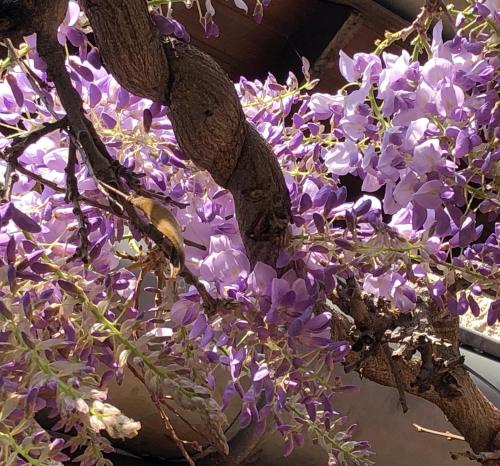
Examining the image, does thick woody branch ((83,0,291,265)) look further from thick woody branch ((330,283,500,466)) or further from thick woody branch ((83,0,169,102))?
thick woody branch ((330,283,500,466))

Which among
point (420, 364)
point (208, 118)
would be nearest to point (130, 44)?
point (208, 118)

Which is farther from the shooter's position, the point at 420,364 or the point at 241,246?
the point at 420,364

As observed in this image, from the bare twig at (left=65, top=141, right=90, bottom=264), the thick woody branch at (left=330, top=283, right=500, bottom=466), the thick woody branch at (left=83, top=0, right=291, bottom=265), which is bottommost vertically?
the thick woody branch at (left=330, top=283, right=500, bottom=466)

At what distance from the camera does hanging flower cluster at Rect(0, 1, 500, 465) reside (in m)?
0.41

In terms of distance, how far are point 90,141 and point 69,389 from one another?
0.13 metres

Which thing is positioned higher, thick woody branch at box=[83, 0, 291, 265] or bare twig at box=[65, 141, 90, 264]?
thick woody branch at box=[83, 0, 291, 265]

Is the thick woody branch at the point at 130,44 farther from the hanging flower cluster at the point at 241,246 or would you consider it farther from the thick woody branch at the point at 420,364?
the thick woody branch at the point at 420,364

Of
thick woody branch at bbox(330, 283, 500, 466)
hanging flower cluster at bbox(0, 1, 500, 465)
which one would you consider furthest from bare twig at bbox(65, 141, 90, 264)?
thick woody branch at bbox(330, 283, 500, 466)

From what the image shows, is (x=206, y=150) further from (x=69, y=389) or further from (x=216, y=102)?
(x=69, y=389)

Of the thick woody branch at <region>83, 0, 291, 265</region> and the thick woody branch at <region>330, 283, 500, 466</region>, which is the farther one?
the thick woody branch at <region>330, 283, 500, 466</region>

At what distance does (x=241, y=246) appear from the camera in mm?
531

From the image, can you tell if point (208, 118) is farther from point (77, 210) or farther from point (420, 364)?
point (420, 364)

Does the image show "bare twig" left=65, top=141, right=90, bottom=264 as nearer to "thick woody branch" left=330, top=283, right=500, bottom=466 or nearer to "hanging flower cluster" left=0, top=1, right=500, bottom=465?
"hanging flower cluster" left=0, top=1, right=500, bottom=465

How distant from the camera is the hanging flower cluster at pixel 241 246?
41cm
